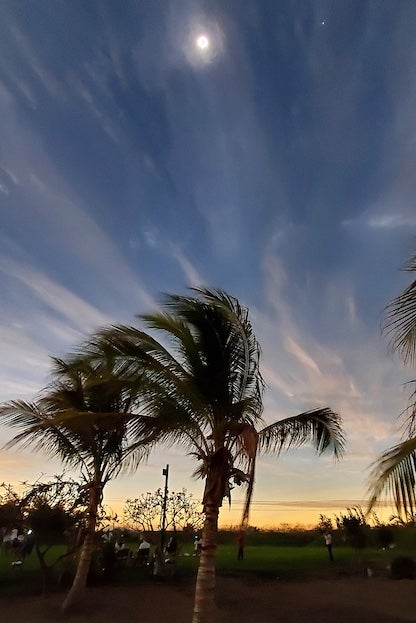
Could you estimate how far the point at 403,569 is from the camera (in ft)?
64.7

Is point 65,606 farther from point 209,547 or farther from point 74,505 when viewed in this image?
point 209,547

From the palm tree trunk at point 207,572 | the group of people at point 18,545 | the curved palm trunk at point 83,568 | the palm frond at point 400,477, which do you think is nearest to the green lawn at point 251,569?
the group of people at point 18,545

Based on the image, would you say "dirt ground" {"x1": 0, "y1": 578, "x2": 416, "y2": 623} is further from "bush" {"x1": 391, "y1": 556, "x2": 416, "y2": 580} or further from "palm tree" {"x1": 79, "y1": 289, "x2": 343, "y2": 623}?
"palm tree" {"x1": 79, "y1": 289, "x2": 343, "y2": 623}

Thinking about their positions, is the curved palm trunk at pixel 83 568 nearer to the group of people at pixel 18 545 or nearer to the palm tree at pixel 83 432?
the palm tree at pixel 83 432

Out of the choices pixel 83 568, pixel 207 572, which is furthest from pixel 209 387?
pixel 83 568

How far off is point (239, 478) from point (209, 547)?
1.31 metres

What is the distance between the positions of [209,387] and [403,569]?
48.8 feet

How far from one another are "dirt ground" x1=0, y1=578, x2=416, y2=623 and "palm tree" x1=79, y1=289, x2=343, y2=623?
232 inches

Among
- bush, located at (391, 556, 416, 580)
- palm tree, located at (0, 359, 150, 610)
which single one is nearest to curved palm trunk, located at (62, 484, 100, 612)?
palm tree, located at (0, 359, 150, 610)

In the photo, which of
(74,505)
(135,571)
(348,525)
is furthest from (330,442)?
(348,525)

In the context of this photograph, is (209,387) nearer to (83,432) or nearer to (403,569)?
(83,432)

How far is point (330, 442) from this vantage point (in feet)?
33.0

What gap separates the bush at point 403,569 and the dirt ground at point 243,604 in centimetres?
146

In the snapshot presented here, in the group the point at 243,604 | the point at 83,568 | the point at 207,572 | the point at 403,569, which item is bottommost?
the point at 243,604
